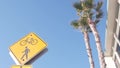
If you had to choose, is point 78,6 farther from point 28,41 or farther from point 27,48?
point 27,48

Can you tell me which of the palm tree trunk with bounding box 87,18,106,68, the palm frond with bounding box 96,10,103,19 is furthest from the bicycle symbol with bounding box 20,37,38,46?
the palm frond with bounding box 96,10,103,19

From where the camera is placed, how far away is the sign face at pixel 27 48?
3729mm

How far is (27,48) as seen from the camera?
12.6 ft

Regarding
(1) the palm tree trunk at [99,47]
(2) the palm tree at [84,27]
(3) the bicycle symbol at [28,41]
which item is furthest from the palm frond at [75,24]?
(3) the bicycle symbol at [28,41]

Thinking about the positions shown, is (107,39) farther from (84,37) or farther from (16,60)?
(16,60)

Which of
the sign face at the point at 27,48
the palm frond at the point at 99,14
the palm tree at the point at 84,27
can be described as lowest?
the palm tree at the point at 84,27

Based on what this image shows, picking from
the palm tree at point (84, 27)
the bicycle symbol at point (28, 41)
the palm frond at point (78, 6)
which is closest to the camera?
the bicycle symbol at point (28, 41)

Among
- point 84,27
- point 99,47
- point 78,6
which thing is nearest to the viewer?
point 99,47

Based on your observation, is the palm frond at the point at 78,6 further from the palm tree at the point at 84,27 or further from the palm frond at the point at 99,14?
the palm frond at the point at 99,14

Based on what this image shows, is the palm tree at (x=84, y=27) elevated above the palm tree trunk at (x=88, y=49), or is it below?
above

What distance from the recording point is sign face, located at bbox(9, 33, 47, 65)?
12.2 ft

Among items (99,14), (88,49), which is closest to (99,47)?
(88,49)

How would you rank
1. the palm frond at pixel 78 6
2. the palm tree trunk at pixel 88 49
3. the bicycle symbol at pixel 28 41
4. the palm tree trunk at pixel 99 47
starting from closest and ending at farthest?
the bicycle symbol at pixel 28 41 < the palm tree trunk at pixel 99 47 < the palm tree trunk at pixel 88 49 < the palm frond at pixel 78 6

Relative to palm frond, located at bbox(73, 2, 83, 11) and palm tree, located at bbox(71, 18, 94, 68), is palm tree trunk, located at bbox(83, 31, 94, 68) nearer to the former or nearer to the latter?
palm tree, located at bbox(71, 18, 94, 68)
